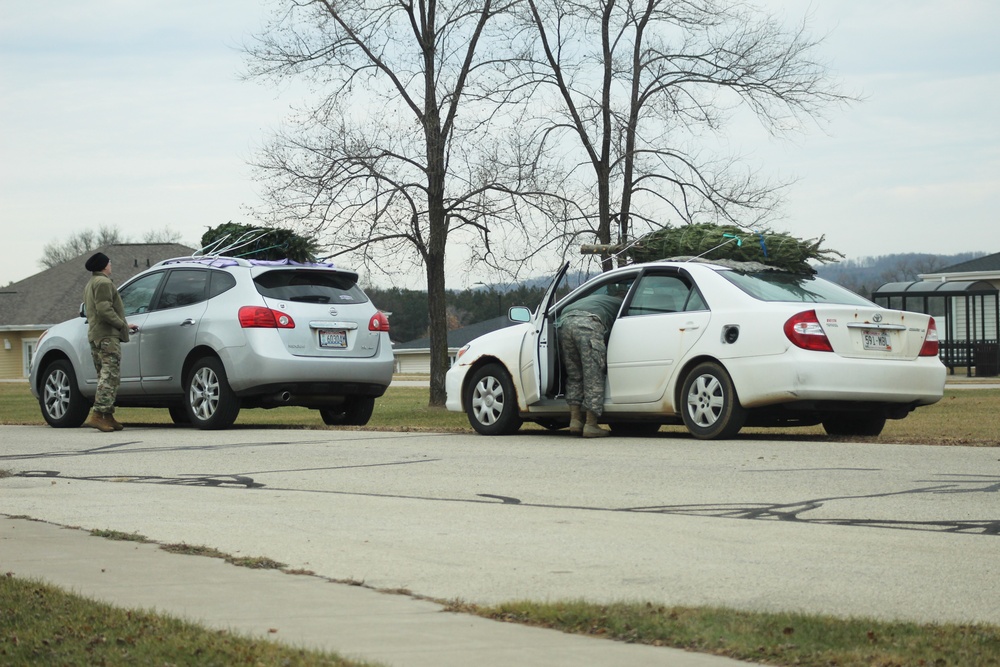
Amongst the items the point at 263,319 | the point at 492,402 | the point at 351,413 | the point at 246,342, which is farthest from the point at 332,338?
the point at 492,402

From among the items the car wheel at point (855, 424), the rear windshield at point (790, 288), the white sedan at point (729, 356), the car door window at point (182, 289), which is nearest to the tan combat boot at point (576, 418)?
the white sedan at point (729, 356)

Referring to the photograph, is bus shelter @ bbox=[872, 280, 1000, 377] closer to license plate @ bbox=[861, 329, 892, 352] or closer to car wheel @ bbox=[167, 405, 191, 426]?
car wheel @ bbox=[167, 405, 191, 426]

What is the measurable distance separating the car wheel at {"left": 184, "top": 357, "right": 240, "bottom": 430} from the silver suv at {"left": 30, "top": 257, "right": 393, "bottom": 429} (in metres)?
0.01

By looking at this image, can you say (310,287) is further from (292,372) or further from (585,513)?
(585,513)

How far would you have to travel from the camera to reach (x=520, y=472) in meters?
9.62

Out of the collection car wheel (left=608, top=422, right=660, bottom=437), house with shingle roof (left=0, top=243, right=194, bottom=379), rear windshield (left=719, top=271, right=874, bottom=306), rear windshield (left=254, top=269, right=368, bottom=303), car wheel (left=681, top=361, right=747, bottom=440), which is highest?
house with shingle roof (left=0, top=243, right=194, bottom=379)

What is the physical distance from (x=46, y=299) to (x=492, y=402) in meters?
62.8

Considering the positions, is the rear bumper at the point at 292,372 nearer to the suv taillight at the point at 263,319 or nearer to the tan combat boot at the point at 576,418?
the suv taillight at the point at 263,319

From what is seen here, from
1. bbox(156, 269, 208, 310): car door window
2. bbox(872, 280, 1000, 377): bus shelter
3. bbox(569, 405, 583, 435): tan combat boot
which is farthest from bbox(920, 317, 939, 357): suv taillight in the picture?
bbox(872, 280, 1000, 377): bus shelter

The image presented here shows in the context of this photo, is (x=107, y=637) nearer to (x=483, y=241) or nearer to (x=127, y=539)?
(x=127, y=539)

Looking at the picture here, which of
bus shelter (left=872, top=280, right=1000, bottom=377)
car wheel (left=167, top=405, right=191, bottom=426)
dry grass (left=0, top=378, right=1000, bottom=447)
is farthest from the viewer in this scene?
bus shelter (left=872, top=280, right=1000, bottom=377)

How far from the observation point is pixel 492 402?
13.3m

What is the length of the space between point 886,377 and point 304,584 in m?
6.91

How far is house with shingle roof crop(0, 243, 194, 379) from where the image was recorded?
69.8 metres
